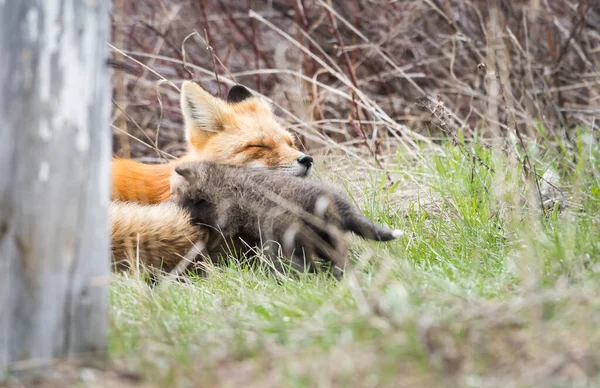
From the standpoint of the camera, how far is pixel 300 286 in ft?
11.1

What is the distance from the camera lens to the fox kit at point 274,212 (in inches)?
151

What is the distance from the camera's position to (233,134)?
5.55 meters

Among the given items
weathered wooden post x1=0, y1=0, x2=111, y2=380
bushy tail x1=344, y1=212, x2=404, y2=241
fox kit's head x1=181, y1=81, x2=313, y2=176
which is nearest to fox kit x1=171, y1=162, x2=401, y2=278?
bushy tail x1=344, y1=212, x2=404, y2=241

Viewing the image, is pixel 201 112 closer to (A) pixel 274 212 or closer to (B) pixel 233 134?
(B) pixel 233 134

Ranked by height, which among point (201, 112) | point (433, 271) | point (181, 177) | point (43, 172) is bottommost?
point (433, 271)

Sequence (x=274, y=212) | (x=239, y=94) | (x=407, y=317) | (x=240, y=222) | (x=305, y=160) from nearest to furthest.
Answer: (x=407, y=317) < (x=274, y=212) < (x=240, y=222) < (x=305, y=160) < (x=239, y=94)

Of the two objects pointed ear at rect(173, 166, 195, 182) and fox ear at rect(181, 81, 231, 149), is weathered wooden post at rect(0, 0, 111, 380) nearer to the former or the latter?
pointed ear at rect(173, 166, 195, 182)

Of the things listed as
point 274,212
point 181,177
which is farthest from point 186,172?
point 274,212

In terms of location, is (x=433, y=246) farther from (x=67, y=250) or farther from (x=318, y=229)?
(x=67, y=250)

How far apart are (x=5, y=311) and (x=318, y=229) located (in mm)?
1965

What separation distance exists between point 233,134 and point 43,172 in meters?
3.29

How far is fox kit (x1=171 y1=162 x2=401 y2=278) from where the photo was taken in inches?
151

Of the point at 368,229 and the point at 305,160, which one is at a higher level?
the point at 305,160

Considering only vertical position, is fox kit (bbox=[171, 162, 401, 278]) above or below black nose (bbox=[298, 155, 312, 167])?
below
